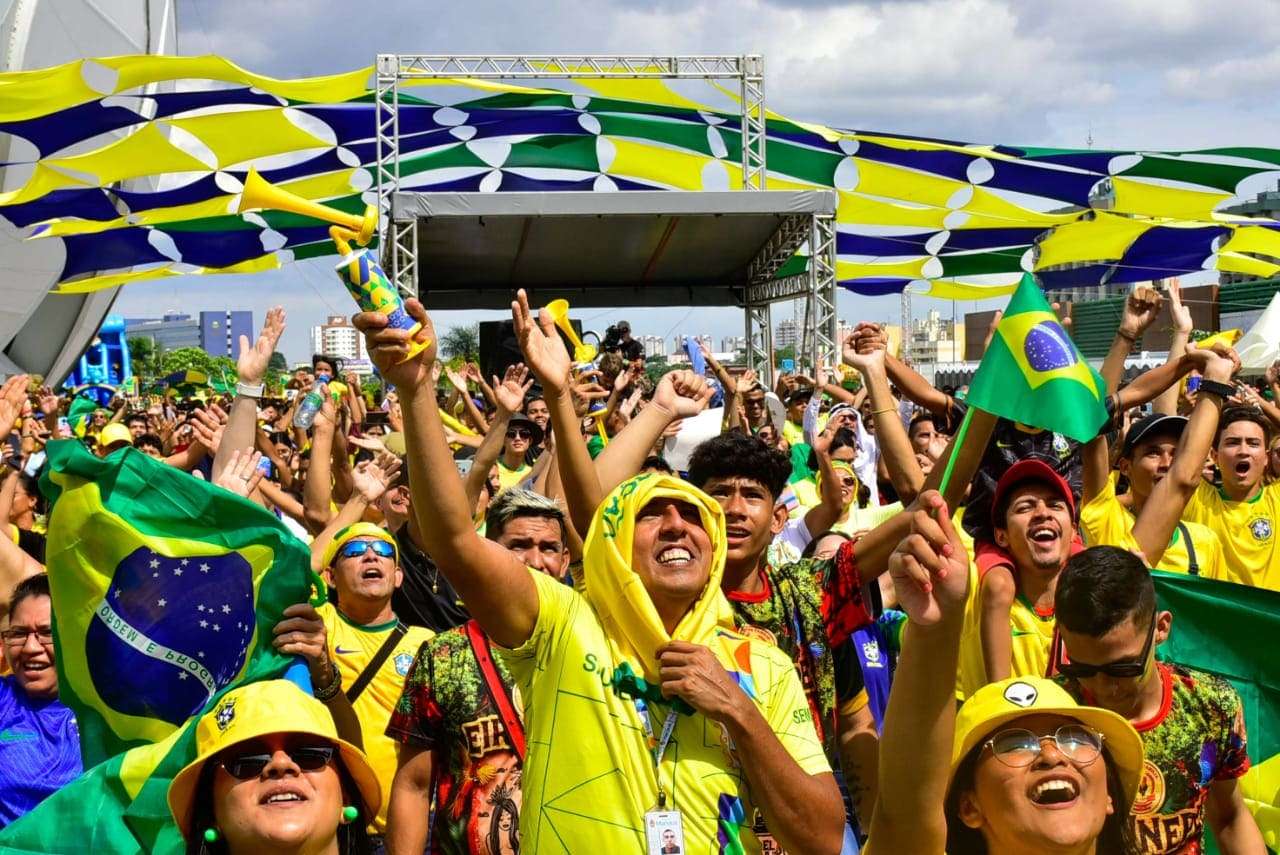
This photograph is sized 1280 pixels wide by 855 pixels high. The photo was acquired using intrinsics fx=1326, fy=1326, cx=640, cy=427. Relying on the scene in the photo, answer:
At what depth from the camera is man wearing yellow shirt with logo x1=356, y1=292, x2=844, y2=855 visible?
2.47 metres

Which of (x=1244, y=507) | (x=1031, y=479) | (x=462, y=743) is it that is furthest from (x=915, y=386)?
(x=462, y=743)

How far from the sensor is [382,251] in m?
13.1

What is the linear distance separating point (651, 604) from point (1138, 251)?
581 inches

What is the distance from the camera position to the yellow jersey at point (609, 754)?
8.28ft

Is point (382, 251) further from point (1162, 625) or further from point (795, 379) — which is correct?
point (1162, 625)

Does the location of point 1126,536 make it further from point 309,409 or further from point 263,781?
point 309,409

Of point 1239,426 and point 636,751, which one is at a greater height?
point 1239,426

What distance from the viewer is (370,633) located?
4262 mm

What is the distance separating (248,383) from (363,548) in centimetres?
80

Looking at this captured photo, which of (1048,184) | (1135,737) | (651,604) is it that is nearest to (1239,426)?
(1135,737)

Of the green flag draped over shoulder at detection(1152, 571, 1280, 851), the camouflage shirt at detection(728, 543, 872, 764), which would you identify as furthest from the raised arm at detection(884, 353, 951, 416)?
the camouflage shirt at detection(728, 543, 872, 764)

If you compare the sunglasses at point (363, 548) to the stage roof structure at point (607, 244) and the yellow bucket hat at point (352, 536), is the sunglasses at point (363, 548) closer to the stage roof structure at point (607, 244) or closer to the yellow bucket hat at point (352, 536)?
the yellow bucket hat at point (352, 536)

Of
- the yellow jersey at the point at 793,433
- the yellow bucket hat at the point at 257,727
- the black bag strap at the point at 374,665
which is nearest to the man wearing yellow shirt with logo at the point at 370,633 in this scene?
the black bag strap at the point at 374,665

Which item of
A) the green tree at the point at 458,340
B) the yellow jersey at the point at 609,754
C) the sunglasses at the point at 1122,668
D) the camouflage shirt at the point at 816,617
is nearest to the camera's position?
the yellow jersey at the point at 609,754
